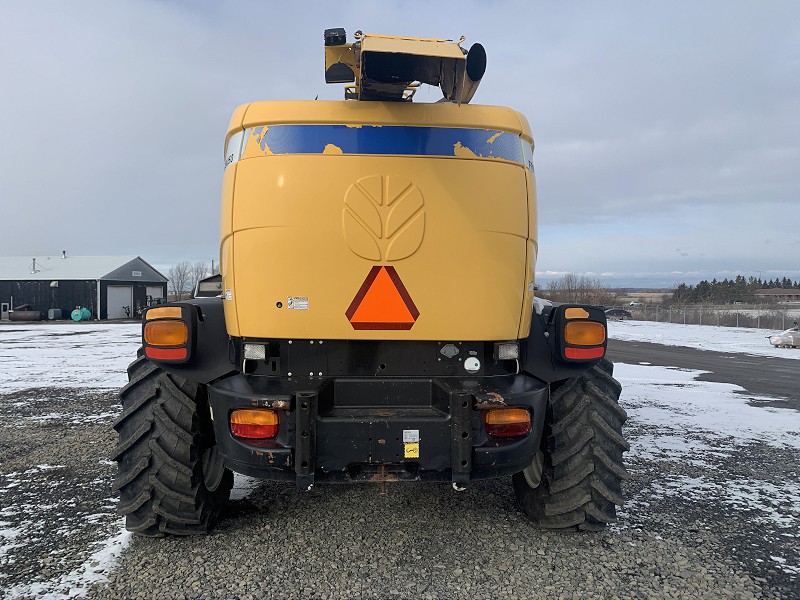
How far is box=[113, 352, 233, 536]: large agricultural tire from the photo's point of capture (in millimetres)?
3436

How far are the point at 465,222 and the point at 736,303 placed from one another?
54.7 metres

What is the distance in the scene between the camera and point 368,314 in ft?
10.6

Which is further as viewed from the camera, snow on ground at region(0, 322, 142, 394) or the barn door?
the barn door

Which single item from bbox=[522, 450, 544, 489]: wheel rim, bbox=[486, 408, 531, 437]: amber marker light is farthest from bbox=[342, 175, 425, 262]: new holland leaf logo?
bbox=[522, 450, 544, 489]: wheel rim

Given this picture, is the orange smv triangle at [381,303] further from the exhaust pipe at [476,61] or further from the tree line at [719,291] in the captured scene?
the tree line at [719,291]

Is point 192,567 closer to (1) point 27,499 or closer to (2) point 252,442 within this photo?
(2) point 252,442

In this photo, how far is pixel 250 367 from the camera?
341cm

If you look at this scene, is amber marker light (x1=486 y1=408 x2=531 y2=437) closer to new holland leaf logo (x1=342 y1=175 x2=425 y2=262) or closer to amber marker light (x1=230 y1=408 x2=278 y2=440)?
new holland leaf logo (x1=342 y1=175 x2=425 y2=262)

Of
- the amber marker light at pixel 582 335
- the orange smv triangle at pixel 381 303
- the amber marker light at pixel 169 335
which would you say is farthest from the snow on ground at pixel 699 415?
the amber marker light at pixel 169 335

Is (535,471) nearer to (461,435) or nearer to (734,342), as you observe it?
(461,435)

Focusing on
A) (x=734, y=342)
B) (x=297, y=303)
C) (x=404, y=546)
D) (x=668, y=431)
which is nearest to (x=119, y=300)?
(x=734, y=342)

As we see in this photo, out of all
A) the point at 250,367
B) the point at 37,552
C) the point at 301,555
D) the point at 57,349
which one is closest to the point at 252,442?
the point at 250,367

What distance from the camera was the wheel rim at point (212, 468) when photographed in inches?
146

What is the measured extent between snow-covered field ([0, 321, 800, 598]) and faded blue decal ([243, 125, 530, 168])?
2.67 metres
